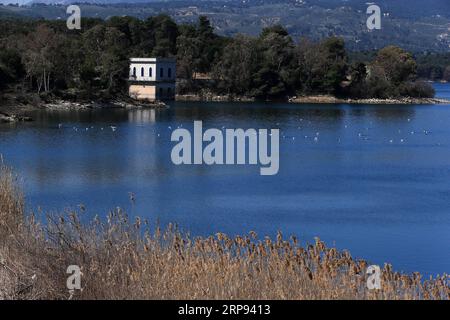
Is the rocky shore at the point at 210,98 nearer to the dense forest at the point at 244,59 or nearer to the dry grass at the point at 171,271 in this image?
the dense forest at the point at 244,59

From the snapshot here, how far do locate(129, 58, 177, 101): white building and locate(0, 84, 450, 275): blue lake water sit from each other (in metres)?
16.4

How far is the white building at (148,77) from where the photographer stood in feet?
190

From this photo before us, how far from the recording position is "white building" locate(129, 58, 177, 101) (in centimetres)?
5797

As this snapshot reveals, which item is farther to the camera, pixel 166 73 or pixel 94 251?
pixel 166 73

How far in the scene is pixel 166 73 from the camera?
60125mm

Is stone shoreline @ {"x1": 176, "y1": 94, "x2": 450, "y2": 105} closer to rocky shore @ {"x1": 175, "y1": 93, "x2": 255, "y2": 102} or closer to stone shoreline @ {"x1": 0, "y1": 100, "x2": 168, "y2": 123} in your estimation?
rocky shore @ {"x1": 175, "y1": 93, "x2": 255, "y2": 102}

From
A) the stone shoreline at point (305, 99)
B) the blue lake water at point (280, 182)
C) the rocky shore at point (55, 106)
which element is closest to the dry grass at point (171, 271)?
the blue lake water at point (280, 182)

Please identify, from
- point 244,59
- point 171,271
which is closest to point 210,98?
point 244,59

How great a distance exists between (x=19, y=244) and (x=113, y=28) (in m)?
56.7

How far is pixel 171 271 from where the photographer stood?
292 inches

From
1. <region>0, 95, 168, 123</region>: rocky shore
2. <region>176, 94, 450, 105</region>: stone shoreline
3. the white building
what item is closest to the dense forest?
<region>176, 94, 450, 105</region>: stone shoreline

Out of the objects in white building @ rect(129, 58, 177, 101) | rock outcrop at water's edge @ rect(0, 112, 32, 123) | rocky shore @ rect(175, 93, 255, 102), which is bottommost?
rocky shore @ rect(175, 93, 255, 102)
